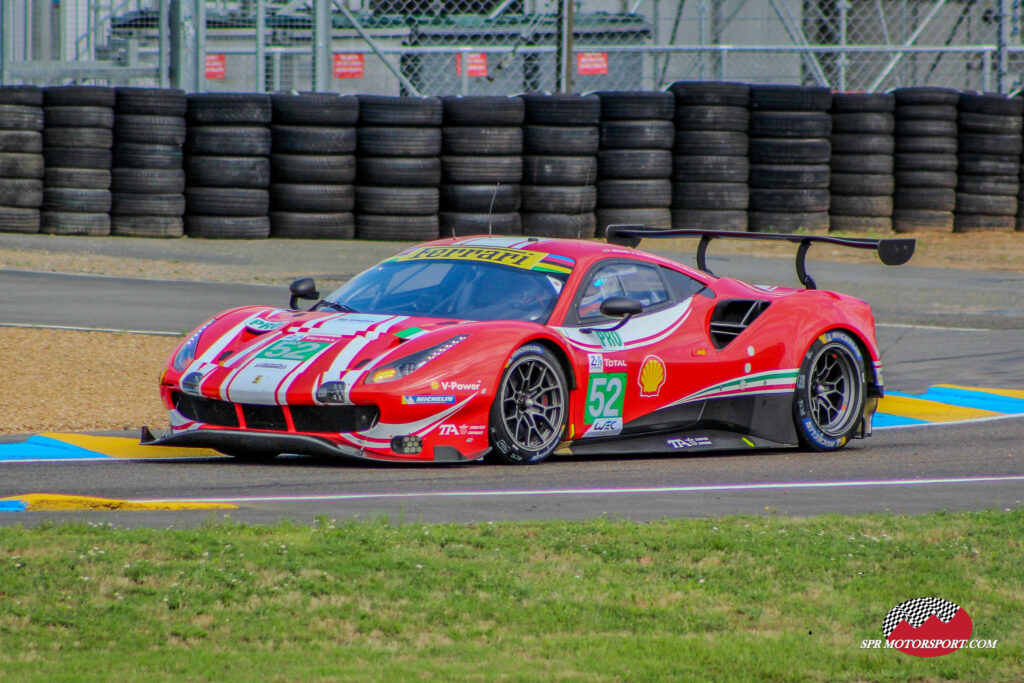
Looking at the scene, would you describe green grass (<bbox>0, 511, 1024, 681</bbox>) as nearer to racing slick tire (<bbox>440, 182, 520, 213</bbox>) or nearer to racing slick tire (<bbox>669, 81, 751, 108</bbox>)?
racing slick tire (<bbox>440, 182, 520, 213</bbox>)

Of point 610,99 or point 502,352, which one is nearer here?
point 502,352

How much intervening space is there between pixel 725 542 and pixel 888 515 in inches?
43.7

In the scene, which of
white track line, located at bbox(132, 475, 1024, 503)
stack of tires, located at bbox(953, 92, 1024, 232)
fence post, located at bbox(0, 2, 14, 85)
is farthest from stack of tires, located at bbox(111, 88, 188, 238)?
white track line, located at bbox(132, 475, 1024, 503)

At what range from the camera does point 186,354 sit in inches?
309

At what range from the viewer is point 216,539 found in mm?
5195

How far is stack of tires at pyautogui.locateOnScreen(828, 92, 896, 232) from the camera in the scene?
19688 millimetres

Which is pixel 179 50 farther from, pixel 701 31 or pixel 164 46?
pixel 701 31

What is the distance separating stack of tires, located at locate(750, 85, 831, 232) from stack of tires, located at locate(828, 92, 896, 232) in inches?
10.3

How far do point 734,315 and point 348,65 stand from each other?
17197 millimetres

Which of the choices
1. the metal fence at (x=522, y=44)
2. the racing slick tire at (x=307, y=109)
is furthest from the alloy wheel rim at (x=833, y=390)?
the metal fence at (x=522, y=44)

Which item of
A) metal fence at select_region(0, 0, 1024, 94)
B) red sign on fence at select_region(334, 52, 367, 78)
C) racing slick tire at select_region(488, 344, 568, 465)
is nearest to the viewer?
racing slick tire at select_region(488, 344, 568, 465)

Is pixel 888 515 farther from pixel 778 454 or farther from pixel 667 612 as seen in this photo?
pixel 778 454

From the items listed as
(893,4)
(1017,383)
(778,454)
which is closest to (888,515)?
(778,454)

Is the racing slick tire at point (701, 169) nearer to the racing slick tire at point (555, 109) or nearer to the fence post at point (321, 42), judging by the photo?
the racing slick tire at point (555, 109)
